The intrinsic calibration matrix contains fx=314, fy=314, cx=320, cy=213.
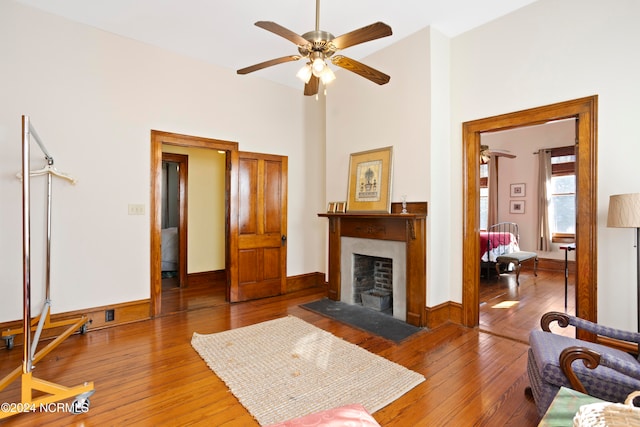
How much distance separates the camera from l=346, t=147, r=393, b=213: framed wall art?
393 cm

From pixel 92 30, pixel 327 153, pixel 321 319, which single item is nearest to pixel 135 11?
pixel 92 30

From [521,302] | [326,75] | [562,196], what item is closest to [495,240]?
[521,302]

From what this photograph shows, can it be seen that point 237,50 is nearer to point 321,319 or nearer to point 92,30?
point 92,30

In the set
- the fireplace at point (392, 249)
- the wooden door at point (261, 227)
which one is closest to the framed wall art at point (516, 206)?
the fireplace at point (392, 249)

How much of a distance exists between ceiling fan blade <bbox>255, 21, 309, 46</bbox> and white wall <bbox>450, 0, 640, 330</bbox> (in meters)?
2.30

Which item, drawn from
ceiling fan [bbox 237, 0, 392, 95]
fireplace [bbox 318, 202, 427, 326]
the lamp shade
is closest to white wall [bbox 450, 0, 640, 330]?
the lamp shade

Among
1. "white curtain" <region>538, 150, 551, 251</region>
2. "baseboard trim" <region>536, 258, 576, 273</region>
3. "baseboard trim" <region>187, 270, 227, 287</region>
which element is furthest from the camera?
"white curtain" <region>538, 150, 551, 251</region>

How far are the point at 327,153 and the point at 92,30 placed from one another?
10.4 ft

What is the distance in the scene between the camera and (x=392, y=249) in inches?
151

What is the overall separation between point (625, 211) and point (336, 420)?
241 centimetres

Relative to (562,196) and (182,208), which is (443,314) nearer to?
(182,208)

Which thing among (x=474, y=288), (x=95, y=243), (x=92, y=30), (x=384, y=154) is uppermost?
(x=92, y=30)

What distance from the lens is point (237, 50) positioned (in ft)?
13.1

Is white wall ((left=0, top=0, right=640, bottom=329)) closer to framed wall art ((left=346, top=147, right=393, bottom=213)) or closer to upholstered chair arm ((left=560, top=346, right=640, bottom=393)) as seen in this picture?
framed wall art ((left=346, top=147, right=393, bottom=213))
